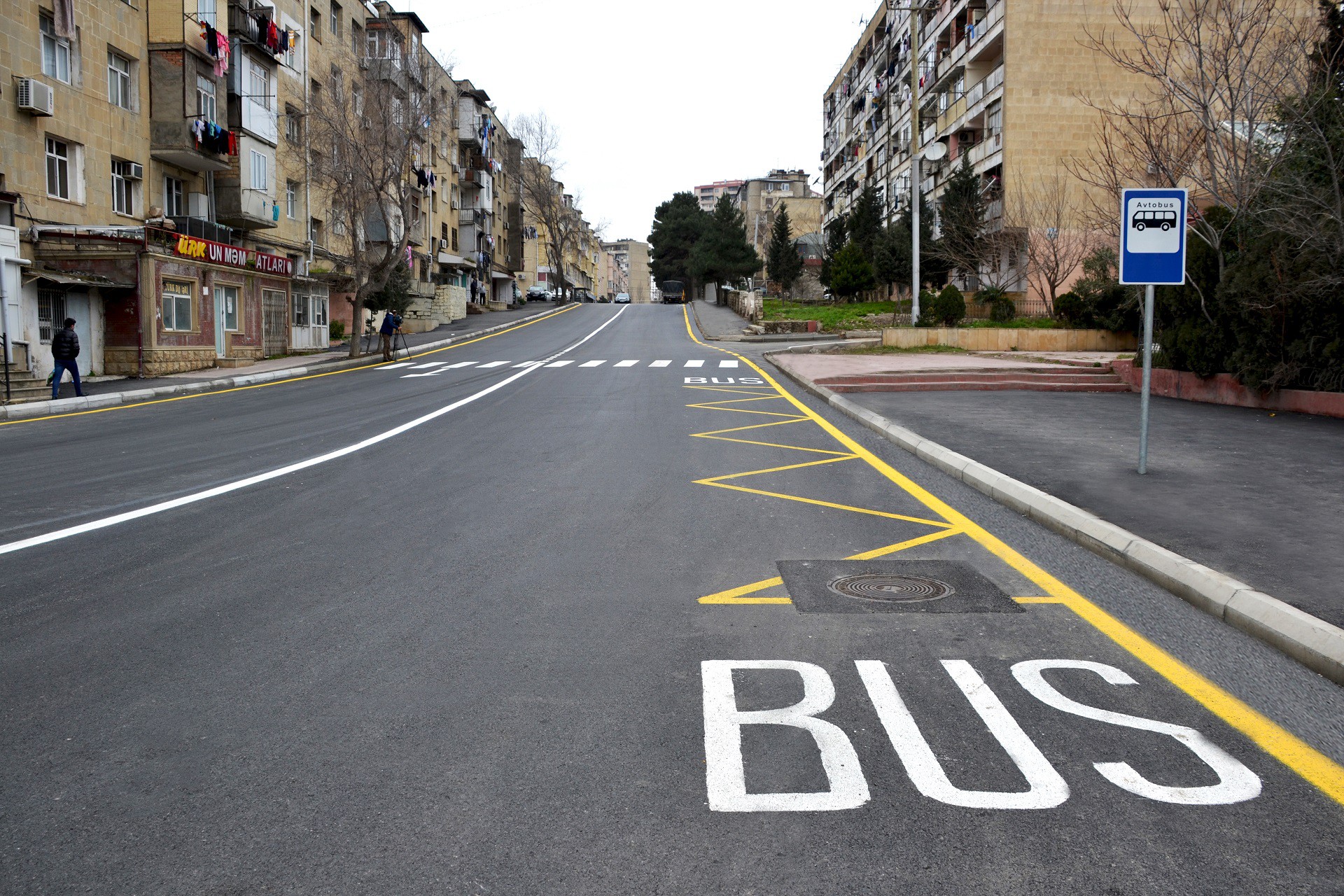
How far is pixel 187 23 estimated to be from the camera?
103 feet

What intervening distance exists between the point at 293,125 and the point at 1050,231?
102 ft

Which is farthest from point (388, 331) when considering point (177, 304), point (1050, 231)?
point (1050, 231)

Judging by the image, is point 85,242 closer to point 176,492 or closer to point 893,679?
point 176,492

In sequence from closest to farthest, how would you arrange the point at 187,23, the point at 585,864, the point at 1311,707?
the point at 585,864, the point at 1311,707, the point at 187,23

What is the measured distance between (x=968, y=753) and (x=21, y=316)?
25.7 meters

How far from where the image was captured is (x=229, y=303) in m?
32.1

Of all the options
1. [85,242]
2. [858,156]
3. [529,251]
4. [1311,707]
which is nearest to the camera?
[1311,707]

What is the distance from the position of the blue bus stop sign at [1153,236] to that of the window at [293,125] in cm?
3926

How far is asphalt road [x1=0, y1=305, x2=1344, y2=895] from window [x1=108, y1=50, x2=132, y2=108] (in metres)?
25.0

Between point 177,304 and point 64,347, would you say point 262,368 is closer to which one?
point 177,304

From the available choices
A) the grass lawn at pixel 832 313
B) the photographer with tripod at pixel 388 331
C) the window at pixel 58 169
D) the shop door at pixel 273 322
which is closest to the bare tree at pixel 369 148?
the photographer with tripod at pixel 388 331

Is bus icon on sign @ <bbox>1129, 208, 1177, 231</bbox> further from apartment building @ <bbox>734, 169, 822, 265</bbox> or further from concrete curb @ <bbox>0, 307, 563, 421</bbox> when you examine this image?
apartment building @ <bbox>734, 169, 822, 265</bbox>

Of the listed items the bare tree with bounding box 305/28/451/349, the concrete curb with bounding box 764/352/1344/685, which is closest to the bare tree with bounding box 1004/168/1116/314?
the bare tree with bounding box 305/28/451/349

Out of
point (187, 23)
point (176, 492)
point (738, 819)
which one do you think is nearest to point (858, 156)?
point (187, 23)
